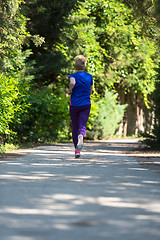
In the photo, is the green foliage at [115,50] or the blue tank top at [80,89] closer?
the blue tank top at [80,89]

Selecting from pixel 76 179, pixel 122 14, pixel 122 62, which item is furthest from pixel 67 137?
pixel 76 179

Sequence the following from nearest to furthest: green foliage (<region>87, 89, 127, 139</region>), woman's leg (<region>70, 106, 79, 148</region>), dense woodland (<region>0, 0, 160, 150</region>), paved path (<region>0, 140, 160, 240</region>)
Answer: paved path (<region>0, 140, 160, 240</region>) → woman's leg (<region>70, 106, 79, 148</region>) → dense woodland (<region>0, 0, 160, 150</region>) → green foliage (<region>87, 89, 127, 139</region>)

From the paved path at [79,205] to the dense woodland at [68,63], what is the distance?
4.74 m

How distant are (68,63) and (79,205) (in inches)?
574

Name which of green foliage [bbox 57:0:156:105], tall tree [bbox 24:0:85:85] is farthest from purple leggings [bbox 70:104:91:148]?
green foliage [bbox 57:0:156:105]

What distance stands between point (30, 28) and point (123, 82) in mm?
9820

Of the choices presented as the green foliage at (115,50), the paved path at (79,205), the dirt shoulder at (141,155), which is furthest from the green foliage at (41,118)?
the paved path at (79,205)

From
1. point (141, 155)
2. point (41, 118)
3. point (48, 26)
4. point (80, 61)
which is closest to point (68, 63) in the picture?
point (48, 26)

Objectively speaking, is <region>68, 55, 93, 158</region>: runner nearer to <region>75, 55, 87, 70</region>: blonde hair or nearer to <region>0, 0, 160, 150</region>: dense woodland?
<region>75, 55, 87, 70</region>: blonde hair

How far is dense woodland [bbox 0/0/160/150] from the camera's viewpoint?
39.2ft

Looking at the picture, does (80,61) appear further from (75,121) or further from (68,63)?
(68,63)

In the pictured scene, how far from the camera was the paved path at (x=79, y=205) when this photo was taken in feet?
10.1

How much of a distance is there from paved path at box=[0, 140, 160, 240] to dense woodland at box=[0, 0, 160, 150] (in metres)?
4.74

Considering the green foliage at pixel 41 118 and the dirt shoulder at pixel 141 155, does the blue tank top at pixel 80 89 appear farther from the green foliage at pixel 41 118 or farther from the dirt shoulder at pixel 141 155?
the green foliage at pixel 41 118
